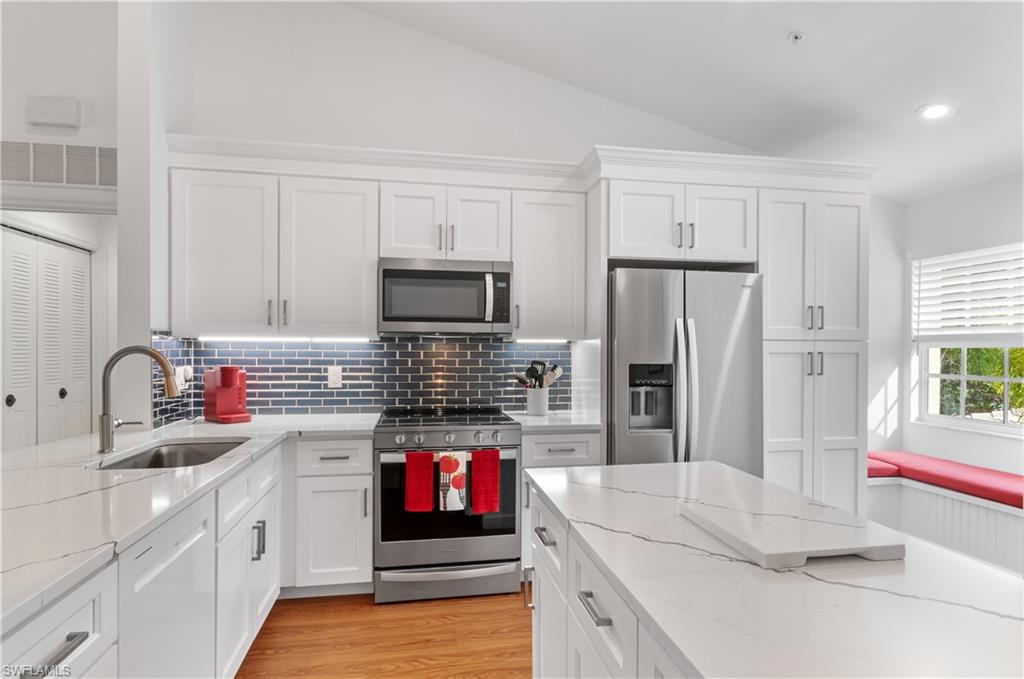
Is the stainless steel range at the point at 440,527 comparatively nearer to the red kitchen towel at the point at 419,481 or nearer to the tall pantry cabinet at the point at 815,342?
the red kitchen towel at the point at 419,481

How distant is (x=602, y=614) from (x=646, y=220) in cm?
236

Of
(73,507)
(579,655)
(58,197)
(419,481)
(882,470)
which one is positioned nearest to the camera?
(579,655)

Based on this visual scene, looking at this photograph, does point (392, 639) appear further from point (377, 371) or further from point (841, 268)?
point (841, 268)

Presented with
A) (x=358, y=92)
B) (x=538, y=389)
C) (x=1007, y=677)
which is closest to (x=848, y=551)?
(x=1007, y=677)

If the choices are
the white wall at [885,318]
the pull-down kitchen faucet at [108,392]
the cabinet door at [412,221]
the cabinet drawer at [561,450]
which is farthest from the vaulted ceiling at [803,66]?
the pull-down kitchen faucet at [108,392]

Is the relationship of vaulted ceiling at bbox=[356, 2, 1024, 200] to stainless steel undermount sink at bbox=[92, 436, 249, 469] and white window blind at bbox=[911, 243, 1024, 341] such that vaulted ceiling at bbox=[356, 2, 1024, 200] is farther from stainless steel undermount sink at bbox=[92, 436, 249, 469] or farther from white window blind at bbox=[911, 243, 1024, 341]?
stainless steel undermount sink at bbox=[92, 436, 249, 469]

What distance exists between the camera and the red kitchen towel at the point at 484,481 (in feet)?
8.86

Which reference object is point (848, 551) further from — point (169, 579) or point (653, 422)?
point (653, 422)

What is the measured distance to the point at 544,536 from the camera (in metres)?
1.50

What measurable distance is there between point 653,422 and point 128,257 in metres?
2.82

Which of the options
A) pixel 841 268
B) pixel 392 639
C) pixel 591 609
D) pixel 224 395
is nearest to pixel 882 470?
pixel 841 268

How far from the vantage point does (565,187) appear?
315cm

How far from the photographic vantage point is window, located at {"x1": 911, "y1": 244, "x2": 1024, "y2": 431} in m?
3.47

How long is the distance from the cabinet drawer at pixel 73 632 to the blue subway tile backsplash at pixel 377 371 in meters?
2.02
